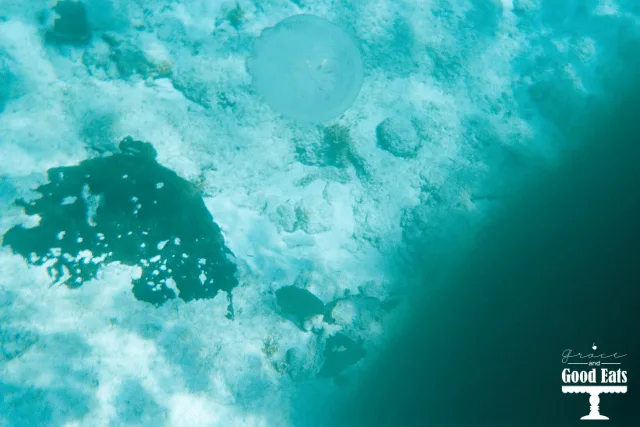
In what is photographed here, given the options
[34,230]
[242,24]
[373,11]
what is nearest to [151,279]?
[34,230]

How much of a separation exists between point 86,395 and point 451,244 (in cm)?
658

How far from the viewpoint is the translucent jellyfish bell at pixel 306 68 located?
5.55 metres

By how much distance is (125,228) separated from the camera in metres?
5.46

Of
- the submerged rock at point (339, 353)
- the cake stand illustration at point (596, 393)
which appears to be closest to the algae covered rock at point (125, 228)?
the submerged rock at point (339, 353)

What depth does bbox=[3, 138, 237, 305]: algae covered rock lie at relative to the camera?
17.3 feet

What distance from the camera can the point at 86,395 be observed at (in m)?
5.10

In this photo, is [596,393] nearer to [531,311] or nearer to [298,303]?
[531,311]

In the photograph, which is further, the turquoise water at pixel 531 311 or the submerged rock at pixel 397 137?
the submerged rock at pixel 397 137

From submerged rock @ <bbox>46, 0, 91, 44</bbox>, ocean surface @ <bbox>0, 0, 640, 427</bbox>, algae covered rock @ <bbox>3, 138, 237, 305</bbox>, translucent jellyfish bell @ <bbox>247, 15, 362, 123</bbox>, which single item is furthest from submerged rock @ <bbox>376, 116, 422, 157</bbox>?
submerged rock @ <bbox>46, 0, 91, 44</bbox>

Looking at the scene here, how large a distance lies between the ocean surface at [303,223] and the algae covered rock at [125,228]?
1.3 inches

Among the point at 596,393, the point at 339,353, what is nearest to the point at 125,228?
the point at 339,353

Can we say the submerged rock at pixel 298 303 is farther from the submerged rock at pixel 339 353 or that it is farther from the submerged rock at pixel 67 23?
the submerged rock at pixel 67 23

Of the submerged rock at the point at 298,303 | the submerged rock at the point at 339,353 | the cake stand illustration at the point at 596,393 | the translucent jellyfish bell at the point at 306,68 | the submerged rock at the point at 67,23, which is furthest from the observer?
the submerged rock at the point at 339,353

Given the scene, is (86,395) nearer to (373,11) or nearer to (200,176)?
(200,176)
